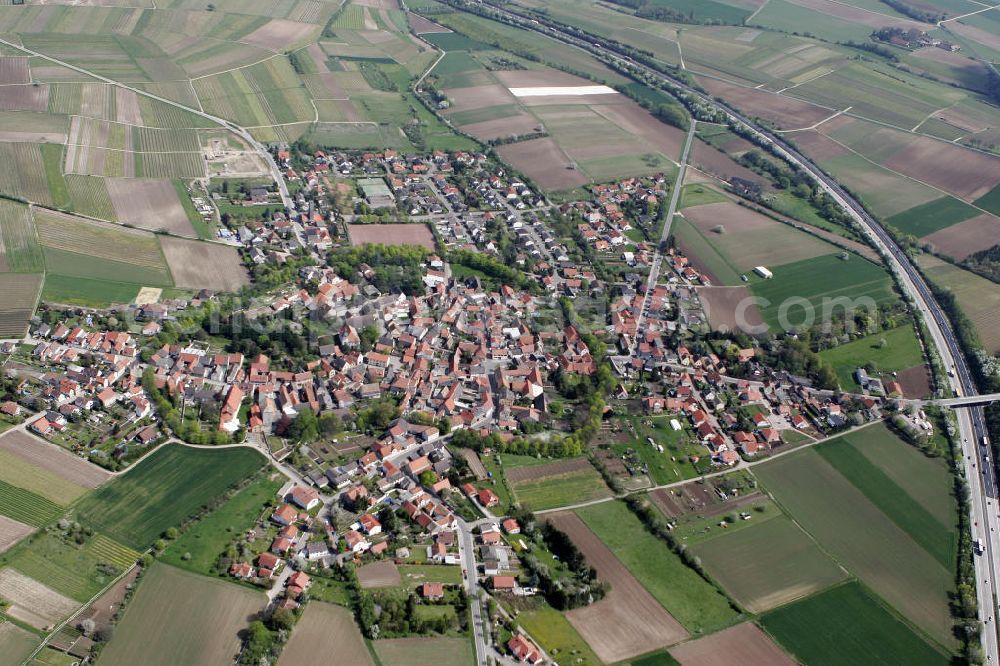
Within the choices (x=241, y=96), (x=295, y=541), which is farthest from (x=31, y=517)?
(x=241, y=96)

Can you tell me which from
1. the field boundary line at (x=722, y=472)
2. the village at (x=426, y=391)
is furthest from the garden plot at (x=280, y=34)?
the field boundary line at (x=722, y=472)

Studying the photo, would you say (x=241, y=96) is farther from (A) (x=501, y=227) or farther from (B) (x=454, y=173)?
(A) (x=501, y=227)

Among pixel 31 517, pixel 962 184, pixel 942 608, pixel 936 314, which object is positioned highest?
pixel 962 184

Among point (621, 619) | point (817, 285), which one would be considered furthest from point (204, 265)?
point (817, 285)

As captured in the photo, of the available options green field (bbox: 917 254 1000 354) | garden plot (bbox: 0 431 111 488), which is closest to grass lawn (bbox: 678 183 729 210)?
green field (bbox: 917 254 1000 354)

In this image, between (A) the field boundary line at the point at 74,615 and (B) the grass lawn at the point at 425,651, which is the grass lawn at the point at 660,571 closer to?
(B) the grass lawn at the point at 425,651

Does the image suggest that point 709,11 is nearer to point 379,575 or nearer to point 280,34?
point 280,34

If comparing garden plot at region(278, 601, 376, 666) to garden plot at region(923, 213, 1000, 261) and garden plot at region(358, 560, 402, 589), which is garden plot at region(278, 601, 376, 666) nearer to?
garden plot at region(358, 560, 402, 589)
